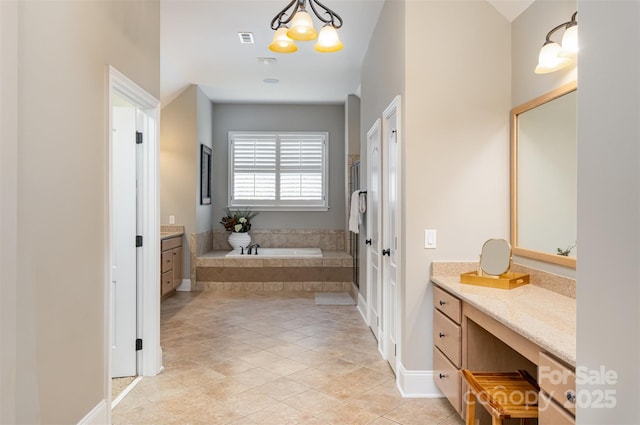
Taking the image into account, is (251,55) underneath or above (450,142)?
above

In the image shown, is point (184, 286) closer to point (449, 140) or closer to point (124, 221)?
point (124, 221)

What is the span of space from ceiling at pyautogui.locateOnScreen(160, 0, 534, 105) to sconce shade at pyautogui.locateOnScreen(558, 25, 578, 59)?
764 mm

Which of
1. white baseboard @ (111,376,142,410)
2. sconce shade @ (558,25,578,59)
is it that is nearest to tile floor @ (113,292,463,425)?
white baseboard @ (111,376,142,410)

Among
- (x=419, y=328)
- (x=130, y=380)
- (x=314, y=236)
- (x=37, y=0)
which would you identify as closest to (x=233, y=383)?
(x=130, y=380)

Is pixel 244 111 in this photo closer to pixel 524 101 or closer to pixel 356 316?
pixel 356 316

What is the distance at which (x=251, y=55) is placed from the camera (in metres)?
5.16

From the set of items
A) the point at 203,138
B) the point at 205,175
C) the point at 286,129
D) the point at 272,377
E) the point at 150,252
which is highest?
the point at 286,129

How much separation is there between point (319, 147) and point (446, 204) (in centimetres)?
487

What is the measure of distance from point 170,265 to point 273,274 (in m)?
1.50

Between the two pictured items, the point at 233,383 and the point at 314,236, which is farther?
the point at 314,236

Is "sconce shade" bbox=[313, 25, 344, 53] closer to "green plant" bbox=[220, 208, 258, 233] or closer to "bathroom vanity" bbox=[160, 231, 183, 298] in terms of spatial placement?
"bathroom vanity" bbox=[160, 231, 183, 298]

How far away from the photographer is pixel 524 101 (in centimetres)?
282

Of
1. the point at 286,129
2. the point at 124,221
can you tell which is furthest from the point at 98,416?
the point at 286,129

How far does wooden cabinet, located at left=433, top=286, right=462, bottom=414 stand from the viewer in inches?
98.2
